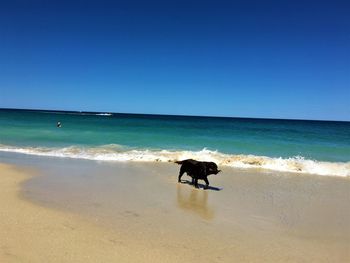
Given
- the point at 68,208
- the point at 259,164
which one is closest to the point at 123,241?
the point at 68,208

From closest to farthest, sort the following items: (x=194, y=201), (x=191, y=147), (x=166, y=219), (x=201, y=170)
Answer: (x=166, y=219) → (x=194, y=201) → (x=201, y=170) → (x=191, y=147)

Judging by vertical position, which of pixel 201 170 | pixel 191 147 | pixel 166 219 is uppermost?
pixel 201 170

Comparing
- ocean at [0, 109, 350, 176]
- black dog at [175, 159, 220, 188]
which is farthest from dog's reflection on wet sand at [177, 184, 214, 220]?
ocean at [0, 109, 350, 176]

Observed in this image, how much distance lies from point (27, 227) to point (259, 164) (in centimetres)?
1119

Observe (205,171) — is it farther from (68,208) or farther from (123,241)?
(123,241)

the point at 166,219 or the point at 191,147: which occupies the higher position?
the point at 191,147

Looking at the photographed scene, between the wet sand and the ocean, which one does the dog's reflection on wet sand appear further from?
the ocean

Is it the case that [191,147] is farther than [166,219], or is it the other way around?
[191,147]

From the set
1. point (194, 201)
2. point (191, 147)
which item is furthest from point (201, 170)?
point (191, 147)

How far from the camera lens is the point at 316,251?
563 centimetres

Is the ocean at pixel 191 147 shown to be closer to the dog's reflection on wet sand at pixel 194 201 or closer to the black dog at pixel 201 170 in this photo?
the black dog at pixel 201 170

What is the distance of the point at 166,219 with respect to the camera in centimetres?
688

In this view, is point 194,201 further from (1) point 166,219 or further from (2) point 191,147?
(2) point 191,147

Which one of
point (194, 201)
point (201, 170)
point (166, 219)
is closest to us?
point (166, 219)
